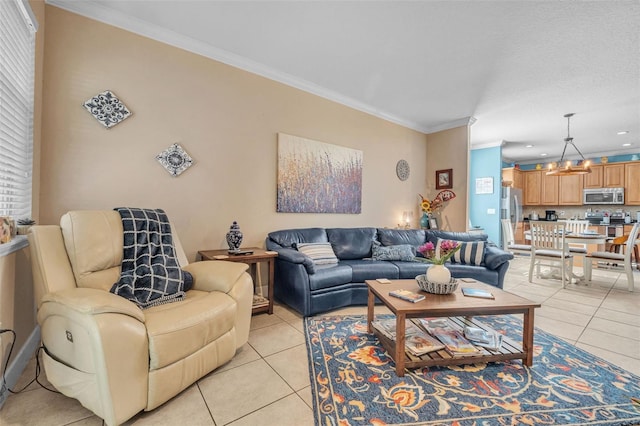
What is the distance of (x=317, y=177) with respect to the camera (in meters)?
3.58

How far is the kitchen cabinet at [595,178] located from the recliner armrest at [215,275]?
8584 mm

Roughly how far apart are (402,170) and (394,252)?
186 cm

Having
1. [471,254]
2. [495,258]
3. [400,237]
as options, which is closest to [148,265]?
[400,237]

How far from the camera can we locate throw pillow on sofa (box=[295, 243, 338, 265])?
118 inches

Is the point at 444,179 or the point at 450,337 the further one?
the point at 444,179

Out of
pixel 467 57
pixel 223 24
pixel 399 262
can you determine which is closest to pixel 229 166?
pixel 223 24

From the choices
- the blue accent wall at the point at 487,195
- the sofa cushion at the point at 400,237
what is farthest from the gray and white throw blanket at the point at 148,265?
the blue accent wall at the point at 487,195

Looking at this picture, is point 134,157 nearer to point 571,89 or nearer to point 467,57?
point 467,57

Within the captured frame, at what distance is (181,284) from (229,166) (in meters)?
1.44

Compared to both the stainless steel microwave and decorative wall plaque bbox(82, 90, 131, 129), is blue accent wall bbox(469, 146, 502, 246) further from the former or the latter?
decorative wall plaque bbox(82, 90, 131, 129)

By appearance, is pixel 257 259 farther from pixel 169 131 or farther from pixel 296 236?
pixel 169 131

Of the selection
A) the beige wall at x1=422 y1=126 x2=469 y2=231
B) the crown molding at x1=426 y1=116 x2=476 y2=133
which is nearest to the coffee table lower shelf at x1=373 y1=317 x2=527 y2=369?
the beige wall at x1=422 y1=126 x2=469 y2=231

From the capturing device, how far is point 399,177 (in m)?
4.62

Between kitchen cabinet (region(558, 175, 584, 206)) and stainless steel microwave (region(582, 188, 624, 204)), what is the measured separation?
0.16 metres
